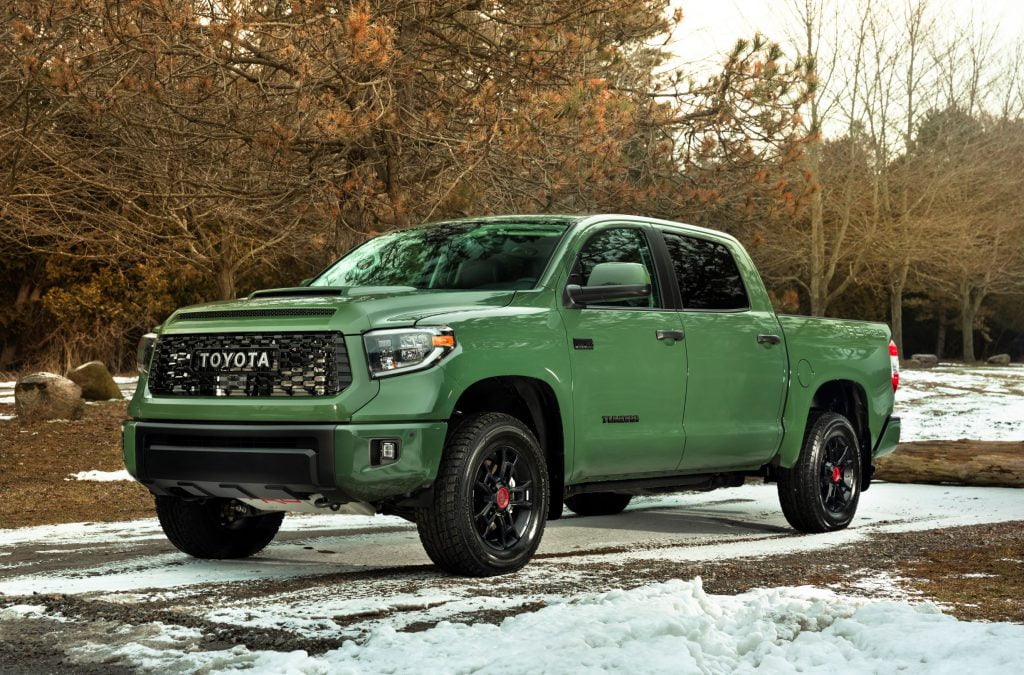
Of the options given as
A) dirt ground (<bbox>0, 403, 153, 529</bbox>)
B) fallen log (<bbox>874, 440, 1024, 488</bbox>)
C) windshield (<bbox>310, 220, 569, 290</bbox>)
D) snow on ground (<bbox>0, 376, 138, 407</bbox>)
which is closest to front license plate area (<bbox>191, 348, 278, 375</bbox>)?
windshield (<bbox>310, 220, 569, 290</bbox>)

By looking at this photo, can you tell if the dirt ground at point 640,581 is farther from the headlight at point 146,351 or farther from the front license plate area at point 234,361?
the headlight at point 146,351

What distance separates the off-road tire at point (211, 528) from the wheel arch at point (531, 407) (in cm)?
156

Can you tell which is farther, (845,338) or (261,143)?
(261,143)

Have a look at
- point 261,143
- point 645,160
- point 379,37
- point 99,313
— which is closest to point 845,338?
point 379,37

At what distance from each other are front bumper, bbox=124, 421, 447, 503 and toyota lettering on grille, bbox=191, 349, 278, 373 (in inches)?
11.4

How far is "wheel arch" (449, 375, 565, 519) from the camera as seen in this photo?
6.97m

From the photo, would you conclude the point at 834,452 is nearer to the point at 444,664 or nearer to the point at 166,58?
the point at 444,664

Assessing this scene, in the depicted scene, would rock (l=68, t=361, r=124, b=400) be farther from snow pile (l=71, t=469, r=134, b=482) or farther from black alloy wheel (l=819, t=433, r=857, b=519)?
black alloy wheel (l=819, t=433, r=857, b=519)

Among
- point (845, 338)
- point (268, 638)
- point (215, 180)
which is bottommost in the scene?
point (268, 638)

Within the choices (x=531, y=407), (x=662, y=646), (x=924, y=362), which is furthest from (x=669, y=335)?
(x=924, y=362)

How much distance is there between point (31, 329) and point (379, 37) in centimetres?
2354

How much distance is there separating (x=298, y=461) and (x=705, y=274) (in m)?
3.56

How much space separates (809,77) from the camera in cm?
1523

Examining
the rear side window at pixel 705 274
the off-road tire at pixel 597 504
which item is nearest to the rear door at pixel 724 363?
the rear side window at pixel 705 274
